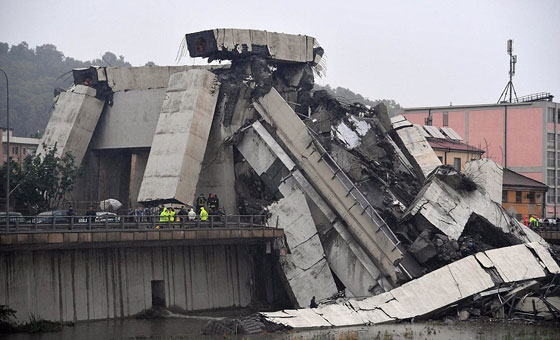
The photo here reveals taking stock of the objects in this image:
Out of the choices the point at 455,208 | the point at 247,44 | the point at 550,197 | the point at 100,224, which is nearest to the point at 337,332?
the point at 100,224

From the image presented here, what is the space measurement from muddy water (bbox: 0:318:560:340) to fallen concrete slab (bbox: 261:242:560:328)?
0.86 metres

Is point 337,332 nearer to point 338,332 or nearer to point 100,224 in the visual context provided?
point 338,332

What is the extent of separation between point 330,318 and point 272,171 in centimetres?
1209

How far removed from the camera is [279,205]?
43.4 meters

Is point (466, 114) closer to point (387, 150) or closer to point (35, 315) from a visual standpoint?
point (387, 150)

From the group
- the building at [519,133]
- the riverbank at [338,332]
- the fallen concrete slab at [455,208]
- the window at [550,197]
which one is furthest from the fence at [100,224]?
the window at [550,197]

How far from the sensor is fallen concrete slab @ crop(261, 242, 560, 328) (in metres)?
35.8

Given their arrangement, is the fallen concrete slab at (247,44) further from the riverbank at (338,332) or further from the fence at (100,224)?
the riverbank at (338,332)

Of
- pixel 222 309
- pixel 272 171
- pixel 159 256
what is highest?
pixel 272 171

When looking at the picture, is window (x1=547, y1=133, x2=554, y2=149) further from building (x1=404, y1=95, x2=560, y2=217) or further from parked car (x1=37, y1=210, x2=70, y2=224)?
parked car (x1=37, y1=210, x2=70, y2=224)

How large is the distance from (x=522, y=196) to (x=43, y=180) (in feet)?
127

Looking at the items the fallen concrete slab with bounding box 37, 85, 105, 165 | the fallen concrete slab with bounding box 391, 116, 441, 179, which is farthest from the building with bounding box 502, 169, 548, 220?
the fallen concrete slab with bounding box 37, 85, 105, 165

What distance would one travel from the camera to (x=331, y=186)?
43.0m

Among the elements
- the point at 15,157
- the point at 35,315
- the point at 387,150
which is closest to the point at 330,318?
the point at 35,315
